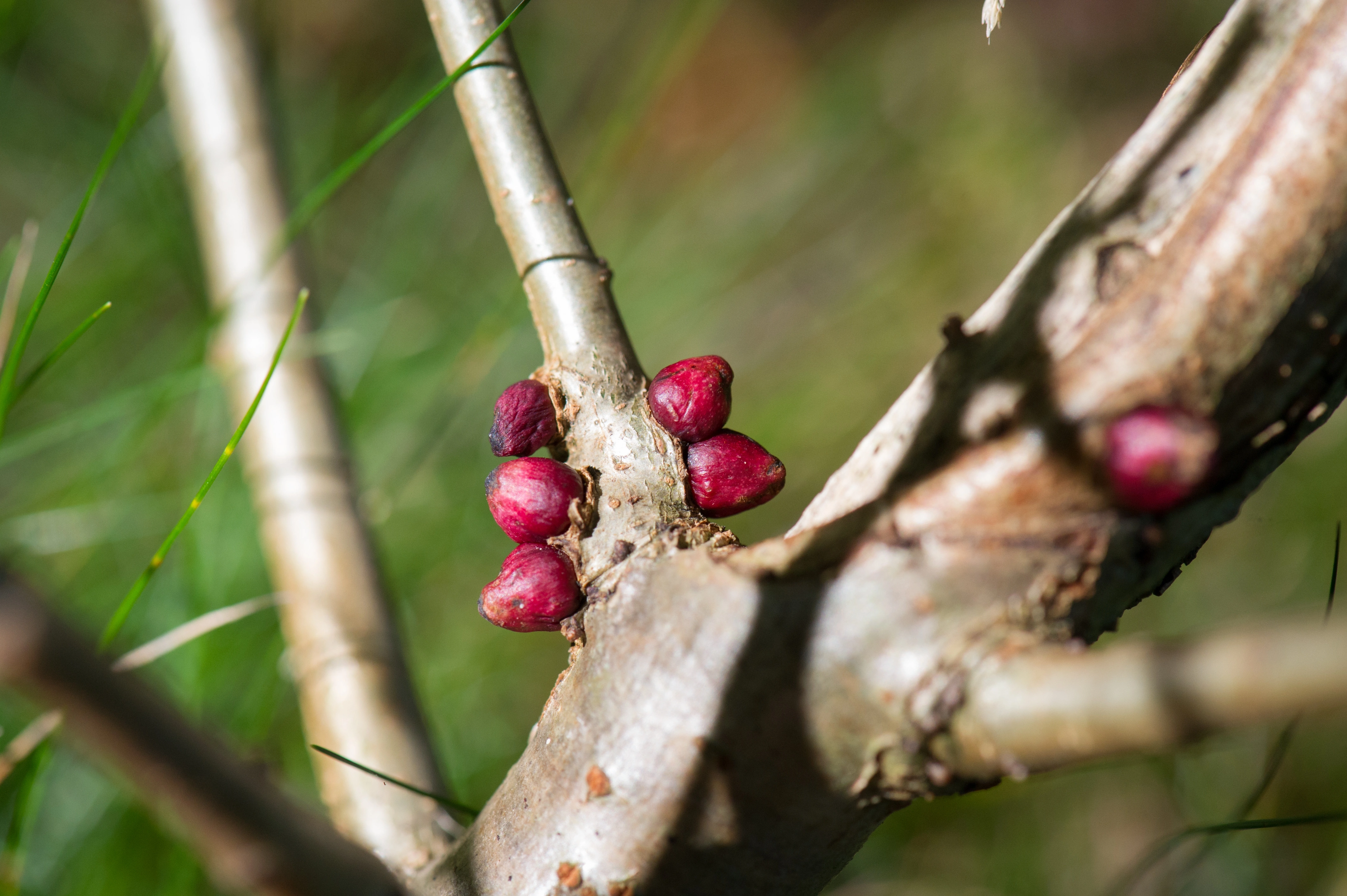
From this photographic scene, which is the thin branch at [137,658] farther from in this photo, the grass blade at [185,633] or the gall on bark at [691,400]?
the gall on bark at [691,400]

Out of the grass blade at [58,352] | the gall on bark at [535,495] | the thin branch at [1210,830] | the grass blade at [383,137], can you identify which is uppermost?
the grass blade at [383,137]

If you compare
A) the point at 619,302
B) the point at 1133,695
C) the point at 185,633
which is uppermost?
the point at 619,302

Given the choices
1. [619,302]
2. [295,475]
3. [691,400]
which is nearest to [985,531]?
[691,400]

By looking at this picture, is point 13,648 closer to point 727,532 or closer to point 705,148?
point 727,532

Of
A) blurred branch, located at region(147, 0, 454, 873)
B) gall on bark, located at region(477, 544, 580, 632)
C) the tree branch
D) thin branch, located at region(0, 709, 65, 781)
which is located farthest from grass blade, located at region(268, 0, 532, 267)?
thin branch, located at region(0, 709, 65, 781)

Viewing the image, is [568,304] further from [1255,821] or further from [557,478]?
[1255,821]

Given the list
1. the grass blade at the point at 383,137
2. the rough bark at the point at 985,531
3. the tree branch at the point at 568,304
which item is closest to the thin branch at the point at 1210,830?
the rough bark at the point at 985,531
